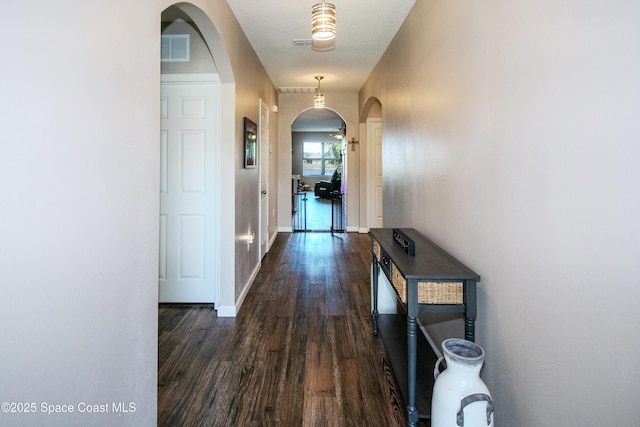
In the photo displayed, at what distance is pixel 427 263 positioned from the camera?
1939 mm

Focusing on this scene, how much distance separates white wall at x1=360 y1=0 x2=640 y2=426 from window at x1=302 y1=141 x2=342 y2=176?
14928 millimetres

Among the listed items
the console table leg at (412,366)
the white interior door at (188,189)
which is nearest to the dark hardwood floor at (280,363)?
the console table leg at (412,366)

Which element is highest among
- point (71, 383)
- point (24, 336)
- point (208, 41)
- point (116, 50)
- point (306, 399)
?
point (208, 41)

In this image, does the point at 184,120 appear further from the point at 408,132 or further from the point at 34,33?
the point at 34,33

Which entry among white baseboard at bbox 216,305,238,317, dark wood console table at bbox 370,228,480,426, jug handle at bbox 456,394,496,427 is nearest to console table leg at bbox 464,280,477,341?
dark wood console table at bbox 370,228,480,426

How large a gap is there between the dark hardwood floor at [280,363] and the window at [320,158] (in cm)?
1339

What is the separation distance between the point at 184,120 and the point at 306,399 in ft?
8.88

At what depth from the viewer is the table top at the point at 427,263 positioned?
1723 millimetres

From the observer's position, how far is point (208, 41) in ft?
9.24

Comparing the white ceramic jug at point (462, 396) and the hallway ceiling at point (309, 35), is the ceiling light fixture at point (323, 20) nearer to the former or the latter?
the hallway ceiling at point (309, 35)

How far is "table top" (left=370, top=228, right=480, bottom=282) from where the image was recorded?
1.72 m

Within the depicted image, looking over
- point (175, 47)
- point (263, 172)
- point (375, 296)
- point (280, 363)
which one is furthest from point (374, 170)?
point (280, 363)

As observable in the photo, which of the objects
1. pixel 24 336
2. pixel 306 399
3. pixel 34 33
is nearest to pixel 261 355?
pixel 306 399

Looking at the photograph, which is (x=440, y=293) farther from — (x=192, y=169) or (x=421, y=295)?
(x=192, y=169)
